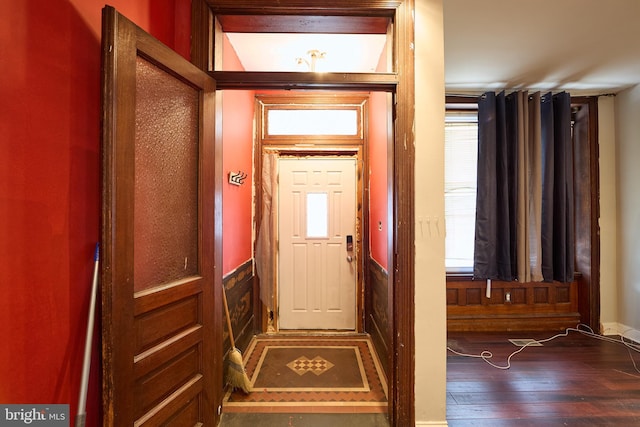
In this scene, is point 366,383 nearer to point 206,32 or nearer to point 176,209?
point 176,209

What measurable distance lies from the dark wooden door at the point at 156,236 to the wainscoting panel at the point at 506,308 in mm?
2773

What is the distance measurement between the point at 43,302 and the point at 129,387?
0.46 meters

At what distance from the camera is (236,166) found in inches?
107

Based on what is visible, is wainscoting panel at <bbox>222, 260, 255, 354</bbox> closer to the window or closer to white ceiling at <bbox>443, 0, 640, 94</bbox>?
the window

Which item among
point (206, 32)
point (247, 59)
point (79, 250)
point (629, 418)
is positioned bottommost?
point (629, 418)

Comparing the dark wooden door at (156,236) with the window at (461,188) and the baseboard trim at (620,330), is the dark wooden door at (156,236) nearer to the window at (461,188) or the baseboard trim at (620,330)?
the window at (461,188)

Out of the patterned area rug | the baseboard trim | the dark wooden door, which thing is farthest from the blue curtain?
the dark wooden door

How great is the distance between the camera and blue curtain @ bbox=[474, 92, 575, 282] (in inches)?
124

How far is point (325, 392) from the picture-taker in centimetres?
221

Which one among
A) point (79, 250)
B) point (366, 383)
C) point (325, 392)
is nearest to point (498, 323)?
point (366, 383)

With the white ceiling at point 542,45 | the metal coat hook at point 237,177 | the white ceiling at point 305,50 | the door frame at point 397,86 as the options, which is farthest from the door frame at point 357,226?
the door frame at point 397,86

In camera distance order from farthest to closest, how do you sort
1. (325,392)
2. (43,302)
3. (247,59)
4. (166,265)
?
(247,59), (325,392), (166,265), (43,302)

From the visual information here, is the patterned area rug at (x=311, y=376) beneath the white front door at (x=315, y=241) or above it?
beneath

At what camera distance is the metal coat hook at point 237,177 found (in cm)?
254
